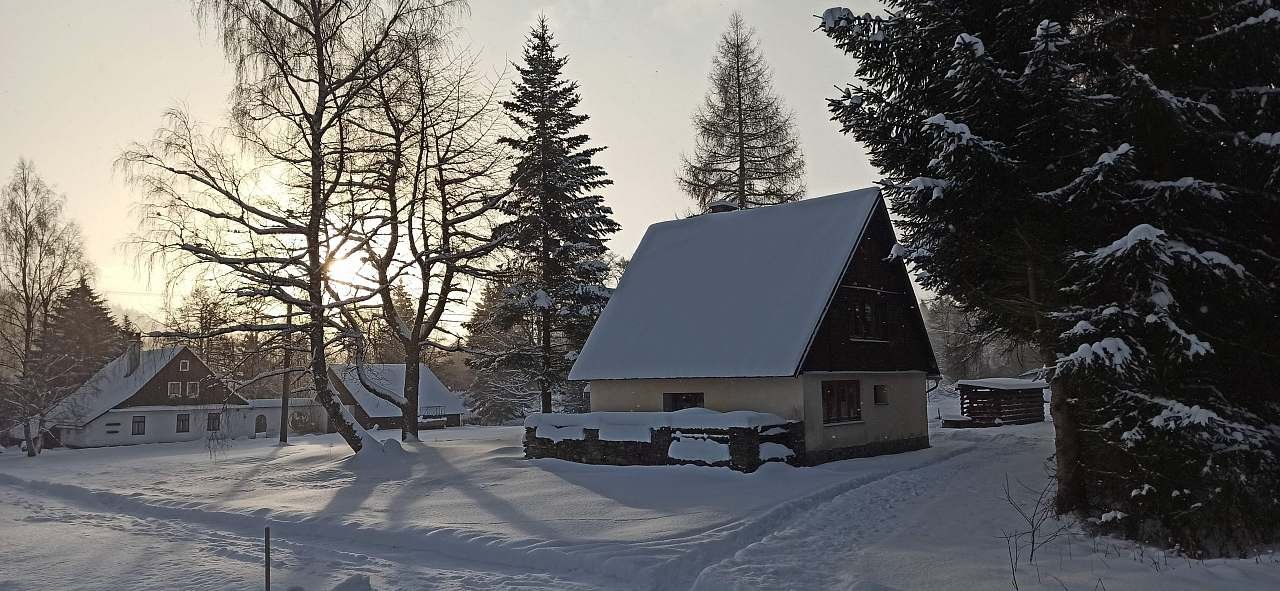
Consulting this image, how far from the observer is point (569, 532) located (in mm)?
11648

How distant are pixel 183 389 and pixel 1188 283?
51.8m

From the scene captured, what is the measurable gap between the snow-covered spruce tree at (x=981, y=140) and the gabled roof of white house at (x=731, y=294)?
751 cm

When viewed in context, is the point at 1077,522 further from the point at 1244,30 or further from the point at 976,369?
the point at 976,369

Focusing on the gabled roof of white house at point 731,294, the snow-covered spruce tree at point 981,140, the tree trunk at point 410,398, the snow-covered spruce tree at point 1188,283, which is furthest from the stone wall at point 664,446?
the snow-covered spruce tree at point 1188,283

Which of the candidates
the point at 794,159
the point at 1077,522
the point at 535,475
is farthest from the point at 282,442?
the point at 1077,522

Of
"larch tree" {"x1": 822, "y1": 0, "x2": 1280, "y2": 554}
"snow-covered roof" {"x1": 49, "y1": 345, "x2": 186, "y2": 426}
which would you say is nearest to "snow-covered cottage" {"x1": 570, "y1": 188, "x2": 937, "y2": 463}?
"larch tree" {"x1": 822, "y1": 0, "x2": 1280, "y2": 554}

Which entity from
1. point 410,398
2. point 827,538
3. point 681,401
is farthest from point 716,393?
point 410,398

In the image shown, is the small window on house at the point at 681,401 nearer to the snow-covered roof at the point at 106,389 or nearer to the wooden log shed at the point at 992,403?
the wooden log shed at the point at 992,403

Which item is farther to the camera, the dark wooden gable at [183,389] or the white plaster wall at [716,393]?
the dark wooden gable at [183,389]

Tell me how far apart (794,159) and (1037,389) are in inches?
678

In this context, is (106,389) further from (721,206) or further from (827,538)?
(827,538)

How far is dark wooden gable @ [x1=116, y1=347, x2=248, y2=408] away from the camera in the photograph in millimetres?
45562

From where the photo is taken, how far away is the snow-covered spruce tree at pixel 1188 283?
932cm

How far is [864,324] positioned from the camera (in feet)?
74.5
